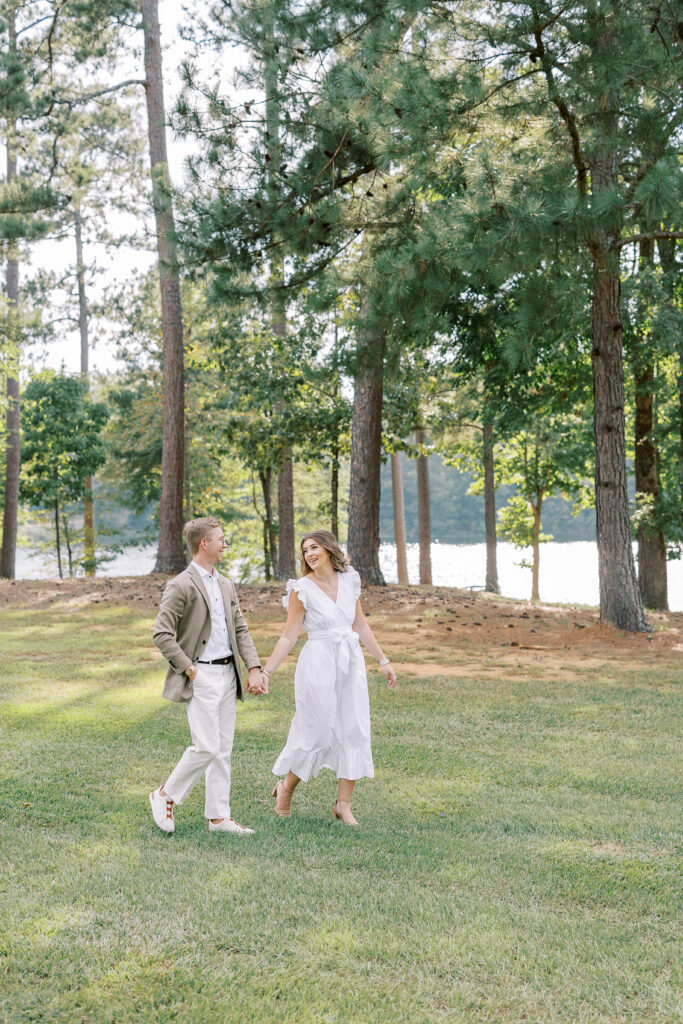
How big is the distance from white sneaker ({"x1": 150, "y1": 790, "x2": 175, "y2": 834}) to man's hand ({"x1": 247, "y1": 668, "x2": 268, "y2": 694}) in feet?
2.52

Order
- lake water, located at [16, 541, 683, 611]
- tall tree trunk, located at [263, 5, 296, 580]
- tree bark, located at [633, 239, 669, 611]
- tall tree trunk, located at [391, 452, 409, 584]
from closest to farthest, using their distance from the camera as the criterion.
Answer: tall tree trunk, located at [263, 5, 296, 580] → tree bark, located at [633, 239, 669, 611] → tall tree trunk, located at [391, 452, 409, 584] → lake water, located at [16, 541, 683, 611]

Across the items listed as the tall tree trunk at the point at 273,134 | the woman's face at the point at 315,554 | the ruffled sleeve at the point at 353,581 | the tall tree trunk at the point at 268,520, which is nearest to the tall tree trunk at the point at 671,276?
the tall tree trunk at the point at 273,134

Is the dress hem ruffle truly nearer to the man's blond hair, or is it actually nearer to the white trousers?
the white trousers

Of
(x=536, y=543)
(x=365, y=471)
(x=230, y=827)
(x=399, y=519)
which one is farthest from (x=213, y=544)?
(x=536, y=543)

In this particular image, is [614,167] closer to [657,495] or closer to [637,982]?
[657,495]

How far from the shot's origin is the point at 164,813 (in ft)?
15.4

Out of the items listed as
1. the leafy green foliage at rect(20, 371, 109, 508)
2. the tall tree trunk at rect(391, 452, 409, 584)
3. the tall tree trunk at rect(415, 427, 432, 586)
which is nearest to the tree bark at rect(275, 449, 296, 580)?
the tall tree trunk at rect(415, 427, 432, 586)

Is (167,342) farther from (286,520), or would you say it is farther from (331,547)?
(331,547)

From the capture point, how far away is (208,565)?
15.9ft

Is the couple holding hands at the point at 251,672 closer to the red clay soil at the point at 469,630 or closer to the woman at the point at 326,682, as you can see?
the woman at the point at 326,682

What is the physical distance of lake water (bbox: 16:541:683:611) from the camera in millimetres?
47494

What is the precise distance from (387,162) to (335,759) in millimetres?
6722

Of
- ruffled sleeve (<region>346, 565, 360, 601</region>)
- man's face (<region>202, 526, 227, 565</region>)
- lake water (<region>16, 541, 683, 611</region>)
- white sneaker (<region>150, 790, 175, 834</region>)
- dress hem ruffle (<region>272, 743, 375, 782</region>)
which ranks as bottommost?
lake water (<region>16, 541, 683, 611</region>)

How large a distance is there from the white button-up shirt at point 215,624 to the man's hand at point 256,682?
0.20 m
